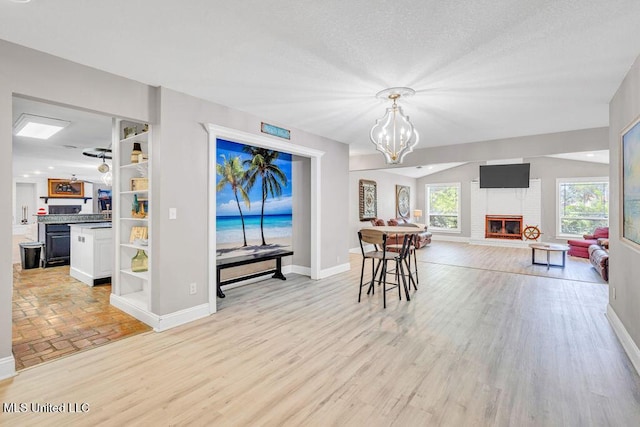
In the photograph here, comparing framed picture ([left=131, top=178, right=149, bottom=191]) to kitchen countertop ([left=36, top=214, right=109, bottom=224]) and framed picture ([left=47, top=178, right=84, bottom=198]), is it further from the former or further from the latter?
framed picture ([left=47, top=178, right=84, bottom=198])

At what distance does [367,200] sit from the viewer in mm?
8742

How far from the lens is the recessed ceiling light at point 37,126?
4.04 metres

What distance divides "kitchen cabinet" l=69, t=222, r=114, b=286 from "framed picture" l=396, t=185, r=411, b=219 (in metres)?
8.25

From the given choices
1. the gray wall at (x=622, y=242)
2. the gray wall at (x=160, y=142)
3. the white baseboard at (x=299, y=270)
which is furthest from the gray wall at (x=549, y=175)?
the gray wall at (x=160, y=142)

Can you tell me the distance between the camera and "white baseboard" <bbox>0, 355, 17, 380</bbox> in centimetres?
219

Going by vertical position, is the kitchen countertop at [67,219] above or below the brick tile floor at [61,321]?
above

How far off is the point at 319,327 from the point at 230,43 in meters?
2.63

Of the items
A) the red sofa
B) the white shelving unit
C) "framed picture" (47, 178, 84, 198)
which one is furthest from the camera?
"framed picture" (47, 178, 84, 198)

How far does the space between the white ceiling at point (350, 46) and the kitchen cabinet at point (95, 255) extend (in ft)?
9.38

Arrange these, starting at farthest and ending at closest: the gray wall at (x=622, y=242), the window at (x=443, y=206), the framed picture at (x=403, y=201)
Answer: the window at (x=443, y=206) → the framed picture at (x=403, y=201) → the gray wall at (x=622, y=242)

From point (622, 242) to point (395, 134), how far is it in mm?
2329

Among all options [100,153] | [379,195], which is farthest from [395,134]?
[100,153]

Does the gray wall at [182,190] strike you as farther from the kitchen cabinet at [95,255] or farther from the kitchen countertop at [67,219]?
the kitchen countertop at [67,219]

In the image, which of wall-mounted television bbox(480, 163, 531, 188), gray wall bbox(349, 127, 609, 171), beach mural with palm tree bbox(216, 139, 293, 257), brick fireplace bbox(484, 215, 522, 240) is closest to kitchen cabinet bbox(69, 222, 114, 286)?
beach mural with palm tree bbox(216, 139, 293, 257)
